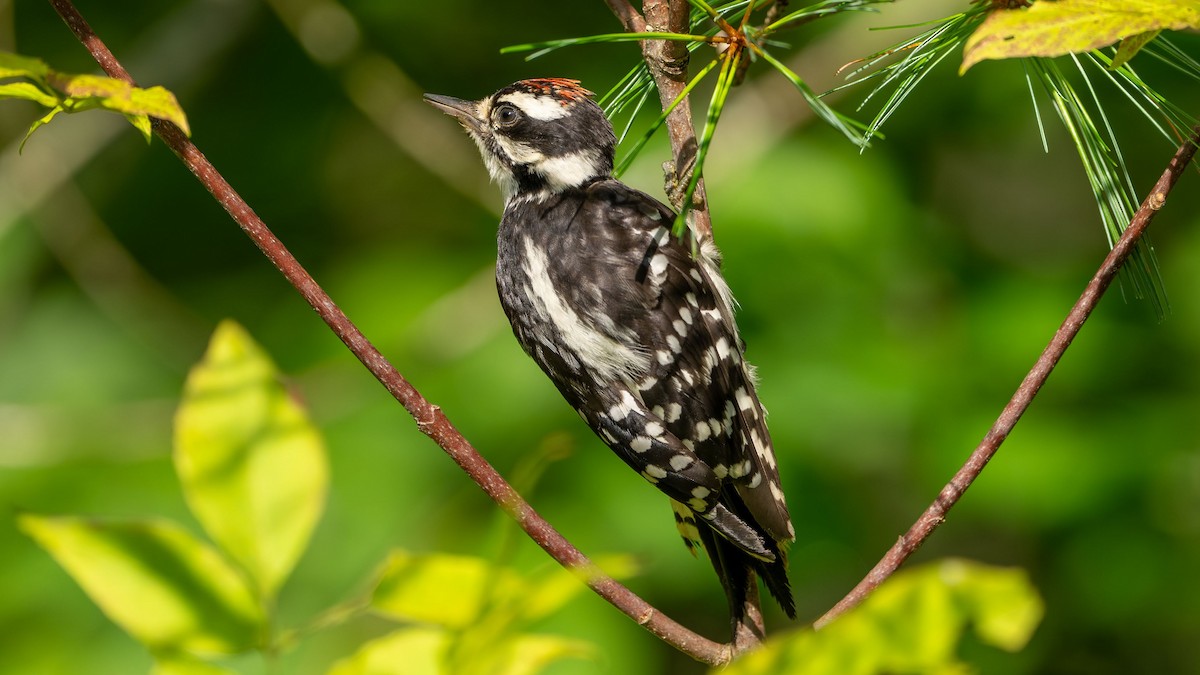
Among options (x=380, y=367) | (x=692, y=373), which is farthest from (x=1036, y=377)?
(x=380, y=367)

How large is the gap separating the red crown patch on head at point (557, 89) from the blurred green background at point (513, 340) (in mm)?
1134

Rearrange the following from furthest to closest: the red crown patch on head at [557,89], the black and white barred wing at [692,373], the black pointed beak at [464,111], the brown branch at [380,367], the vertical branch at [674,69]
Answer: the black pointed beak at [464,111] → the red crown patch on head at [557,89] → the black and white barred wing at [692,373] → the vertical branch at [674,69] → the brown branch at [380,367]

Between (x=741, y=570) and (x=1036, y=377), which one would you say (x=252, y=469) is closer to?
(x=1036, y=377)

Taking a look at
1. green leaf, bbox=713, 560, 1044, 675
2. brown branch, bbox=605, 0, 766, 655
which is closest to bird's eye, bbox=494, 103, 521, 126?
brown branch, bbox=605, 0, 766, 655

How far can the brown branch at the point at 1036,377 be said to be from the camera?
5.13ft

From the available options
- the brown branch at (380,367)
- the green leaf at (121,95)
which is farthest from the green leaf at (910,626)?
the green leaf at (121,95)

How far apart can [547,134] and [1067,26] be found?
1717mm

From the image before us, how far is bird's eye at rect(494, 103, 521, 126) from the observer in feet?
8.98

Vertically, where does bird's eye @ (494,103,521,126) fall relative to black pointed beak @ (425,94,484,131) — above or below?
below

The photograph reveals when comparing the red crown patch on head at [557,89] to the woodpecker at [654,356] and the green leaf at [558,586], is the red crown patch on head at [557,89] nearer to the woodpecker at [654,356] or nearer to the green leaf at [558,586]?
the woodpecker at [654,356]

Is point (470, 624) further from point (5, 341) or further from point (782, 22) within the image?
point (5, 341)

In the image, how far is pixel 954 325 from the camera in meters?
3.98

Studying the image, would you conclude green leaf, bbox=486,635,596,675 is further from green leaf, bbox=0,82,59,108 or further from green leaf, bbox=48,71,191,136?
green leaf, bbox=0,82,59,108

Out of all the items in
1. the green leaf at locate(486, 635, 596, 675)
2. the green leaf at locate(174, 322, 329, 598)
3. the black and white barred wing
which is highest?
the green leaf at locate(174, 322, 329, 598)
